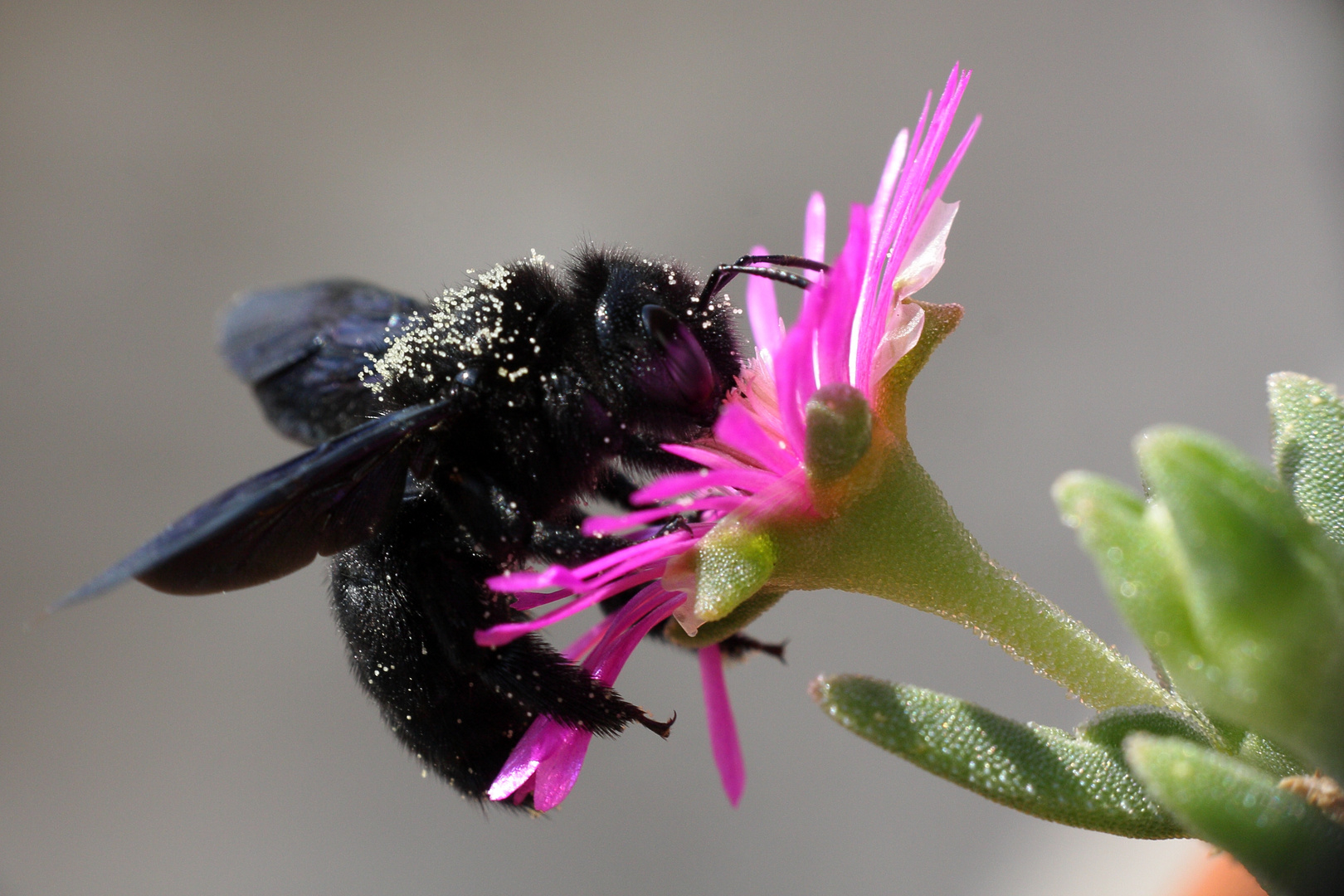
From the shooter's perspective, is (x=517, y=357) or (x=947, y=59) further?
(x=947, y=59)

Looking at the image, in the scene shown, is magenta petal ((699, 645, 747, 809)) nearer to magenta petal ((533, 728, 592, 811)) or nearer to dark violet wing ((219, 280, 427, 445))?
magenta petal ((533, 728, 592, 811))

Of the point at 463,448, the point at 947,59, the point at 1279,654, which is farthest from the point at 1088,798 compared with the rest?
the point at 947,59

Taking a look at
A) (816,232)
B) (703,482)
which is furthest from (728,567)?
(816,232)

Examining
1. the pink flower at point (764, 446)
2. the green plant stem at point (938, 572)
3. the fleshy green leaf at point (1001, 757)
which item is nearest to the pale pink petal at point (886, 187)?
the pink flower at point (764, 446)

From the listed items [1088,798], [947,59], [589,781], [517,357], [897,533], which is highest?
[947,59]

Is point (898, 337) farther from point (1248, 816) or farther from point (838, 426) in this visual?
point (1248, 816)

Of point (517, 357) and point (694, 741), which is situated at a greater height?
point (517, 357)

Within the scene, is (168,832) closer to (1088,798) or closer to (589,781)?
(589,781)
